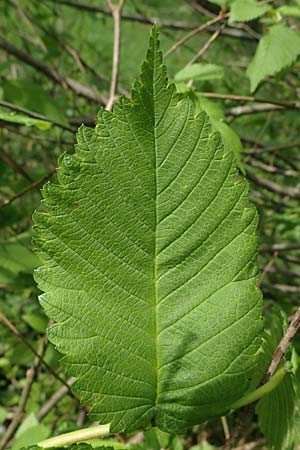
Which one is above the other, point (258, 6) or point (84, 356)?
point (258, 6)

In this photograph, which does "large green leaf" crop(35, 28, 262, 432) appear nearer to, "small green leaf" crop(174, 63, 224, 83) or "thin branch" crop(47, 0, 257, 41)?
"small green leaf" crop(174, 63, 224, 83)

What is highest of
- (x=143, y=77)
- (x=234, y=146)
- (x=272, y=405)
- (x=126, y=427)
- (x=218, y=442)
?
(x=143, y=77)

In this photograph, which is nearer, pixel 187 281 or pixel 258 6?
pixel 187 281

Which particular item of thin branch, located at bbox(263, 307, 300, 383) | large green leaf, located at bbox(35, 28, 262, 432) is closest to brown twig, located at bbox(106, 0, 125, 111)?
large green leaf, located at bbox(35, 28, 262, 432)

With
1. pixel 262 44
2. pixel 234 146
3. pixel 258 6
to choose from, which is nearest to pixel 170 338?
pixel 234 146

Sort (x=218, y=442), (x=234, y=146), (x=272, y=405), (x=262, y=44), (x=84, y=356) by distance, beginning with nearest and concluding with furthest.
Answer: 1. (x=84, y=356)
2. (x=272, y=405)
3. (x=234, y=146)
4. (x=262, y=44)
5. (x=218, y=442)

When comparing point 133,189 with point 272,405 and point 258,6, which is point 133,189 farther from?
point 258,6

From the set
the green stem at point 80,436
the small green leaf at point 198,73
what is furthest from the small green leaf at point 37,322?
the green stem at point 80,436

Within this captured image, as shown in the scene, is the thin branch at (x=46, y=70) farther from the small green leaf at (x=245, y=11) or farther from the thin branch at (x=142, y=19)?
the small green leaf at (x=245, y=11)

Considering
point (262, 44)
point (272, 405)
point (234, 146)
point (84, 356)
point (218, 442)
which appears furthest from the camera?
point (218, 442)

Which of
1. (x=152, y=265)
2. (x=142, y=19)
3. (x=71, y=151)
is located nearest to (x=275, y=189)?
(x=71, y=151)
